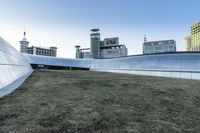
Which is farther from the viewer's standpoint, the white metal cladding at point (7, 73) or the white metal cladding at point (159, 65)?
the white metal cladding at point (159, 65)

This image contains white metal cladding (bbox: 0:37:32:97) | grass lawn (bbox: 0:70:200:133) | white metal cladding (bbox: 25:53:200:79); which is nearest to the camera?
grass lawn (bbox: 0:70:200:133)

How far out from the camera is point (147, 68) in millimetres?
59031

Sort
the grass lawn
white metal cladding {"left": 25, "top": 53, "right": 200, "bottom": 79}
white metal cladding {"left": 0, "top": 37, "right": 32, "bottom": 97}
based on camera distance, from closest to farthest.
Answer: the grass lawn → white metal cladding {"left": 0, "top": 37, "right": 32, "bottom": 97} → white metal cladding {"left": 25, "top": 53, "right": 200, "bottom": 79}

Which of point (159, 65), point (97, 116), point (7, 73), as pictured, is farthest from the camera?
point (159, 65)

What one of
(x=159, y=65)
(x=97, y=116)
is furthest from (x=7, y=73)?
(x=159, y=65)

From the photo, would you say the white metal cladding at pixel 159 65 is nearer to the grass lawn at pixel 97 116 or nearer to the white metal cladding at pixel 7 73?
the white metal cladding at pixel 7 73

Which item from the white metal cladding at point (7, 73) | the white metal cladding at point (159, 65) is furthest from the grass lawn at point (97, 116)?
the white metal cladding at point (159, 65)

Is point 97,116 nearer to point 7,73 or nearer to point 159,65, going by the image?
point 7,73

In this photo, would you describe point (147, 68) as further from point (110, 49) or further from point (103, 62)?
point (110, 49)

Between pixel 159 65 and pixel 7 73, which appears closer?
pixel 7 73

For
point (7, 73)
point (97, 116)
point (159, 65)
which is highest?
point (159, 65)

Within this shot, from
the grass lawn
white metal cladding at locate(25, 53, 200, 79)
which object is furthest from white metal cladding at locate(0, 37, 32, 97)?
white metal cladding at locate(25, 53, 200, 79)

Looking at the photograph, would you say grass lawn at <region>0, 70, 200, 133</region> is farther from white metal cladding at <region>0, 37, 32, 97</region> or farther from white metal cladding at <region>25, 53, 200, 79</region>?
white metal cladding at <region>25, 53, 200, 79</region>

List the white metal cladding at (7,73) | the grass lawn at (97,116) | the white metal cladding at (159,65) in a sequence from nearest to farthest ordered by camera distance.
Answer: the grass lawn at (97,116) < the white metal cladding at (7,73) < the white metal cladding at (159,65)
